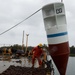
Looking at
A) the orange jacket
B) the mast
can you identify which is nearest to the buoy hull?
the mast

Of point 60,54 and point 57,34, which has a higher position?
point 57,34

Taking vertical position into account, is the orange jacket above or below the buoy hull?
above

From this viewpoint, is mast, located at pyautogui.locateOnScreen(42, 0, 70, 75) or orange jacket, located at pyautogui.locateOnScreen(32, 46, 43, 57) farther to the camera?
orange jacket, located at pyautogui.locateOnScreen(32, 46, 43, 57)

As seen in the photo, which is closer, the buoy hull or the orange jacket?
the buoy hull

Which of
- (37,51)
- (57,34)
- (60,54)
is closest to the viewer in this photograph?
(60,54)

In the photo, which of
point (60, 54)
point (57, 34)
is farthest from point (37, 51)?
point (60, 54)

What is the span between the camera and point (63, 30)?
4.34 meters

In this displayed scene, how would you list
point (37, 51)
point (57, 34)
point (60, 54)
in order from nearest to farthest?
point (60, 54) < point (57, 34) < point (37, 51)

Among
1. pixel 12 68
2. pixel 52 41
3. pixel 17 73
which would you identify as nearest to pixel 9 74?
pixel 17 73

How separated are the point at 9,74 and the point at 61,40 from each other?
7188 millimetres

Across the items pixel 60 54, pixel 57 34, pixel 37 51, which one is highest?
pixel 37 51

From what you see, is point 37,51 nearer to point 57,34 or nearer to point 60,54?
point 57,34

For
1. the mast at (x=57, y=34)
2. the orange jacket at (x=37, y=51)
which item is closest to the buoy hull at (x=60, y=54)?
the mast at (x=57, y=34)

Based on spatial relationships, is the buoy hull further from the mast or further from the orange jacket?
the orange jacket
